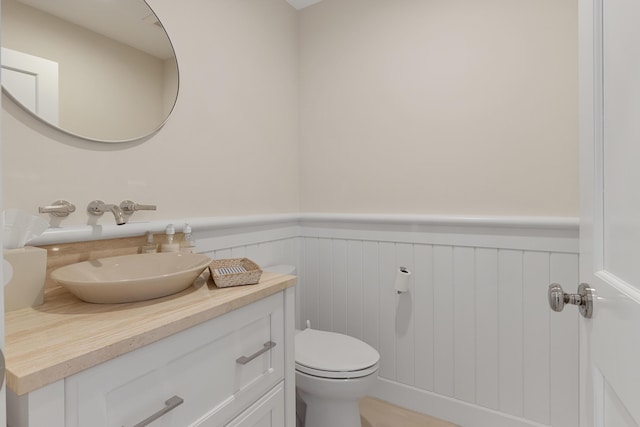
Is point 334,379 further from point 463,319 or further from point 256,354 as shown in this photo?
point 463,319

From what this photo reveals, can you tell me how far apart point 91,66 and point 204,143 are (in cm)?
49

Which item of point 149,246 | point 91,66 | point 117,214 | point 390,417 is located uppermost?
point 91,66

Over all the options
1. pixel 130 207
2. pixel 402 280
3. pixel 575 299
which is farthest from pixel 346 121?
pixel 575 299

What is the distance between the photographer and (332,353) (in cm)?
151

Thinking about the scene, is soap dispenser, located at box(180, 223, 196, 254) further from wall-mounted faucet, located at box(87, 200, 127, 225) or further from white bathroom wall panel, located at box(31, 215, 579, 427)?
wall-mounted faucet, located at box(87, 200, 127, 225)

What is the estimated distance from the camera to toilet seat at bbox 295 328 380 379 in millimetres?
1371

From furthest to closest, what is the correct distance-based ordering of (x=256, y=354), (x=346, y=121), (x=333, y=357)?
(x=346, y=121)
(x=333, y=357)
(x=256, y=354)

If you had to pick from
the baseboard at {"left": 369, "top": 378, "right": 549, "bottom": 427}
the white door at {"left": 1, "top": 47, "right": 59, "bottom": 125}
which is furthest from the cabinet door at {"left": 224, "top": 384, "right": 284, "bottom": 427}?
the white door at {"left": 1, "top": 47, "right": 59, "bottom": 125}

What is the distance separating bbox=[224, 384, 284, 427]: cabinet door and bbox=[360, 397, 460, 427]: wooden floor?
756 mm

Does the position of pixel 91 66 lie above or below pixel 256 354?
above

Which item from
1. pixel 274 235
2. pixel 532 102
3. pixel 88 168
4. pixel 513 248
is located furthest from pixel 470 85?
pixel 88 168

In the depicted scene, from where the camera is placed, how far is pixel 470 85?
1.63 metres

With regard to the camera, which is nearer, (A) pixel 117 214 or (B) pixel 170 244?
(A) pixel 117 214

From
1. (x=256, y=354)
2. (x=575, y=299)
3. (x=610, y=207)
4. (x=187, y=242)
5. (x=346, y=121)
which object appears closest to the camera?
(x=610, y=207)
